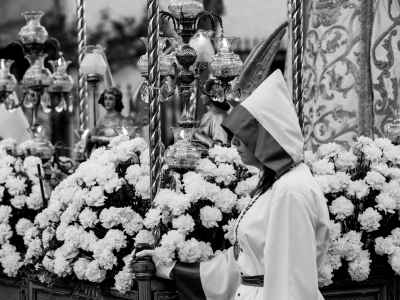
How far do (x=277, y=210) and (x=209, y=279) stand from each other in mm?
923

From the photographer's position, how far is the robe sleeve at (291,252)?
3146 mm

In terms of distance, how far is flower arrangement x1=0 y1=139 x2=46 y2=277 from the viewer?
18.1ft

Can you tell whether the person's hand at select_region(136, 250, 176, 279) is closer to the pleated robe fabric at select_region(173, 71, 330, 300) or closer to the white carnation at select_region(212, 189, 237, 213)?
the white carnation at select_region(212, 189, 237, 213)

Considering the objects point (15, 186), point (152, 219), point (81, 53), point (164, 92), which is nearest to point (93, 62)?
point (81, 53)

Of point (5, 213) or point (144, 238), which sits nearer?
point (144, 238)

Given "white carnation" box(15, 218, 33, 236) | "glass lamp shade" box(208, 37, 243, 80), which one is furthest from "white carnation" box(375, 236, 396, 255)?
"white carnation" box(15, 218, 33, 236)

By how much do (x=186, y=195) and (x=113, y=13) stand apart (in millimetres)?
7441

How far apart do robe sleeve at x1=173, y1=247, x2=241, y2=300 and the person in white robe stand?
367mm

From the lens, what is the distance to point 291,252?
124 inches

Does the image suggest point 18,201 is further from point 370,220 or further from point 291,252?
point 291,252

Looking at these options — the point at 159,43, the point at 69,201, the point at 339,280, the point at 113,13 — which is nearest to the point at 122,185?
the point at 69,201

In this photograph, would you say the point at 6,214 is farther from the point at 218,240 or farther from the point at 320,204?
the point at 320,204

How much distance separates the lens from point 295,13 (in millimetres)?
4879

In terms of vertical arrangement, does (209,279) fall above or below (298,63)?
below
